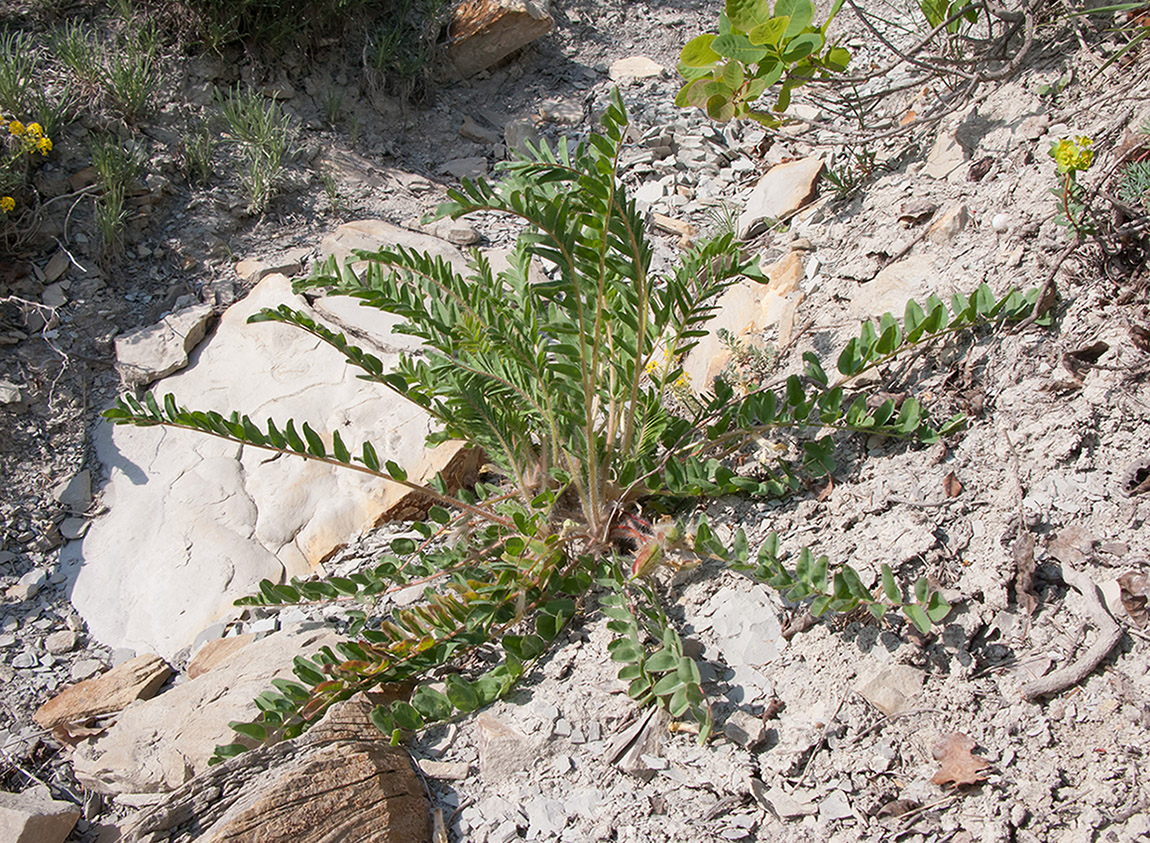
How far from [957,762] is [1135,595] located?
18.5 inches

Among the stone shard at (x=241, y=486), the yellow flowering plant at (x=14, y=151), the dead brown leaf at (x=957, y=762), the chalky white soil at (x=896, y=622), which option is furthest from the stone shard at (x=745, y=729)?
the yellow flowering plant at (x=14, y=151)

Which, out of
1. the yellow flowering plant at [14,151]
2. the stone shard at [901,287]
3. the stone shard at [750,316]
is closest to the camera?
the stone shard at [901,287]

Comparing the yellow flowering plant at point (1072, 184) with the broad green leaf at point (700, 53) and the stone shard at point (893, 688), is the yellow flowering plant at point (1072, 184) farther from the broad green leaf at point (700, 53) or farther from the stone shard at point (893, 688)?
the stone shard at point (893, 688)

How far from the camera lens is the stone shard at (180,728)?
78.0 inches

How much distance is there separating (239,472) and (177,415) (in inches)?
43.1

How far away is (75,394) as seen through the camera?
324cm

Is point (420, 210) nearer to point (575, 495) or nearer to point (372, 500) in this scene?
point (372, 500)

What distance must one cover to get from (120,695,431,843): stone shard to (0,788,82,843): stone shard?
370 mm

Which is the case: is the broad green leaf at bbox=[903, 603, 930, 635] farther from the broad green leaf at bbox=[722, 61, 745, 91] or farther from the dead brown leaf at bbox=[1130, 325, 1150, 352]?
the broad green leaf at bbox=[722, 61, 745, 91]

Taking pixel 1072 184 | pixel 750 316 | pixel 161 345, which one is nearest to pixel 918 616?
pixel 1072 184

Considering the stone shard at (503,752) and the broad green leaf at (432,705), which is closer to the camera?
the stone shard at (503,752)

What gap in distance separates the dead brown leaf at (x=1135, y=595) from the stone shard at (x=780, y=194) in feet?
6.52

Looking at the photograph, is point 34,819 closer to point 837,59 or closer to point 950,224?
point 950,224

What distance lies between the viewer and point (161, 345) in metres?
3.35
